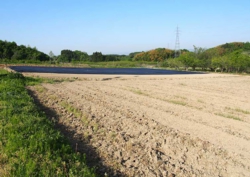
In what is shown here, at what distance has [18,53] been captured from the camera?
6094 centimetres

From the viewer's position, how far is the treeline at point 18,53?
61406mm

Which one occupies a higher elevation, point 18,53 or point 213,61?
point 18,53

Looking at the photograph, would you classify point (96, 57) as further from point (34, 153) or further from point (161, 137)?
point (34, 153)

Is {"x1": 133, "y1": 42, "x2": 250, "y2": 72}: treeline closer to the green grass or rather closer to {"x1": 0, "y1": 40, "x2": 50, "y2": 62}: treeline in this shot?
{"x1": 0, "y1": 40, "x2": 50, "y2": 62}: treeline

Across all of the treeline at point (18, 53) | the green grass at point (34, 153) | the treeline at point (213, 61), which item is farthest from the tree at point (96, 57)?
the green grass at point (34, 153)

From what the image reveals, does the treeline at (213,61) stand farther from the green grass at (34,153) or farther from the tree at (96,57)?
the green grass at (34,153)

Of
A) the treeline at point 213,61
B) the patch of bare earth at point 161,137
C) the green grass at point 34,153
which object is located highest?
the treeline at point 213,61

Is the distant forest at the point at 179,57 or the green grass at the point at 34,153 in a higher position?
the distant forest at the point at 179,57

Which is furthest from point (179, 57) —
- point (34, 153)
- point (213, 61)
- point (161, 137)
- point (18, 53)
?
point (34, 153)

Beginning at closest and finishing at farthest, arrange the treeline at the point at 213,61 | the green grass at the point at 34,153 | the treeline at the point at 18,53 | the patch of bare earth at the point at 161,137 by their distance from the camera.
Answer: the green grass at the point at 34,153, the patch of bare earth at the point at 161,137, the treeline at the point at 213,61, the treeline at the point at 18,53

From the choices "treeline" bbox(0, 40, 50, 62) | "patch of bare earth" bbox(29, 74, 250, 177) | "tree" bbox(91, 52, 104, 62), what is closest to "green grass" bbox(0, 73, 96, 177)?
"patch of bare earth" bbox(29, 74, 250, 177)

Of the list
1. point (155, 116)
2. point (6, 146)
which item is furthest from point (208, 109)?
point (6, 146)

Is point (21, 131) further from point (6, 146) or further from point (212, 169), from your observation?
point (212, 169)

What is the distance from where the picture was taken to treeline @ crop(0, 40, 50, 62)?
201ft
